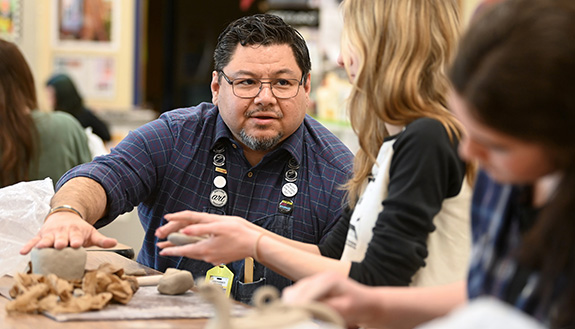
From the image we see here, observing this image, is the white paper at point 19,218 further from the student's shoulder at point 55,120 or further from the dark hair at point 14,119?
the student's shoulder at point 55,120

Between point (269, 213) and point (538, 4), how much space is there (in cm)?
153

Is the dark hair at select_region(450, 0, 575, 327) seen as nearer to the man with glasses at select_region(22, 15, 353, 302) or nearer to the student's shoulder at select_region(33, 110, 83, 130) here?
the man with glasses at select_region(22, 15, 353, 302)

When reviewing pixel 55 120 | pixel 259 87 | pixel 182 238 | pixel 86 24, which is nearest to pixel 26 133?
pixel 55 120

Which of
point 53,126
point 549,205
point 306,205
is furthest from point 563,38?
point 53,126

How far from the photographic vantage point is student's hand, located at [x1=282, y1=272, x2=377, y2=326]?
1246 mm

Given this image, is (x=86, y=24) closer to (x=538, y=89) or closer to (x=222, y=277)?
(x=222, y=277)

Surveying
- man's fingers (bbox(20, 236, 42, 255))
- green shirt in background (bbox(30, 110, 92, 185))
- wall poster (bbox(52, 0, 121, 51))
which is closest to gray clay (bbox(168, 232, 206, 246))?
man's fingers (bbox(20, 236, 42, 255))

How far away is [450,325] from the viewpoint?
98cm

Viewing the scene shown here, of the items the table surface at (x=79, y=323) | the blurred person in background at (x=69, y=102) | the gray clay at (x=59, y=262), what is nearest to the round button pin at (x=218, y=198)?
the gray clay at (x=59, y=262)

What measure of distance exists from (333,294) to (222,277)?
1.05 metres

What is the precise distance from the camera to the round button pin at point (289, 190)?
2.46 meters

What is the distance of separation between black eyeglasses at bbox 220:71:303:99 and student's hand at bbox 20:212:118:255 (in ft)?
2.49

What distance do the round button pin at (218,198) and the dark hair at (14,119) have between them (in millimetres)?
1257

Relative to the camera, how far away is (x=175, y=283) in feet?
6.06
